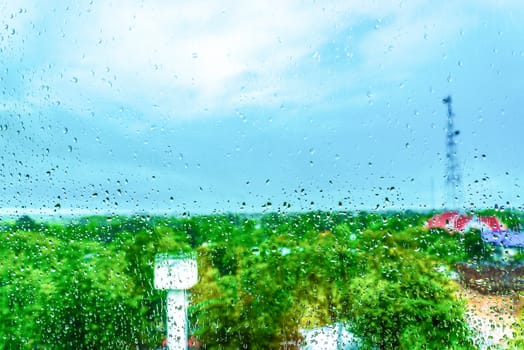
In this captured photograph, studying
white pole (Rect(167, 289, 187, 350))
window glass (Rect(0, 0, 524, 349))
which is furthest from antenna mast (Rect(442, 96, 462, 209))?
white pole (Rect(167, 289, 187, 350))

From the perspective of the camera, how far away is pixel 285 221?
166cm

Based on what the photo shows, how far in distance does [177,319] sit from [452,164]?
0.97 m

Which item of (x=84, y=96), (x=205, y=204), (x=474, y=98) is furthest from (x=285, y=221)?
(x=84, y=96)

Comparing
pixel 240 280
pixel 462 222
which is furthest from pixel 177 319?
pixel 462 222

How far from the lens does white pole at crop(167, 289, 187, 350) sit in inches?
69.1

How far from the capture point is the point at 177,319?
1771mm

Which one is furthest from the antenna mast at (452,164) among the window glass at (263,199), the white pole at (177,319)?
the white pole at (177,319)

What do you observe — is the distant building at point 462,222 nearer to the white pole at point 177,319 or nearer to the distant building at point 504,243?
the distant building at point 504,243

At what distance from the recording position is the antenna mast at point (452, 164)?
1.53m

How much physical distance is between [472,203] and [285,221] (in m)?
0.53

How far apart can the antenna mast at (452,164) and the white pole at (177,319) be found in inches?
34.1

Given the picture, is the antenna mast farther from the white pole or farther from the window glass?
the white pole

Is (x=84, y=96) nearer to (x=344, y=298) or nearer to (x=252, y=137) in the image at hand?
(x=252, y=137)

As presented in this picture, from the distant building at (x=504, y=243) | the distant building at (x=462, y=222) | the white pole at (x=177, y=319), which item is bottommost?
the white pole at (x=177, y=319)
